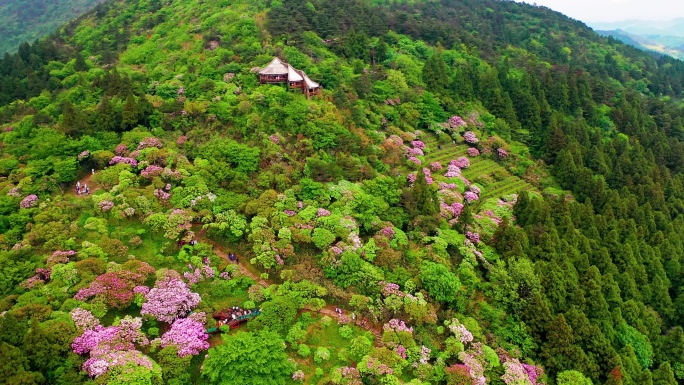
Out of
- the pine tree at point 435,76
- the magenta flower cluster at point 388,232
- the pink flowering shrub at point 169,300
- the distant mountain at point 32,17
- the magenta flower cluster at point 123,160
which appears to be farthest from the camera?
the distant mountain at point 32,17

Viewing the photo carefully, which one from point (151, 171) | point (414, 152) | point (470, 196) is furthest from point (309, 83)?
point (470, 196)

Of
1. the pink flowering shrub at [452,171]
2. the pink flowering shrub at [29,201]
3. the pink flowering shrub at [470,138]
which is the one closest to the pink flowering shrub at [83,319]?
the pink flowering shrub at [29,201]

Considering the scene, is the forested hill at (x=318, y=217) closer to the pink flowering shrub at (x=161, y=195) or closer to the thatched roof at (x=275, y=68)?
the pink flowering shrub at (x=161, y=195)

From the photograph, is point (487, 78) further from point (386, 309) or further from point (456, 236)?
point (386, 309)

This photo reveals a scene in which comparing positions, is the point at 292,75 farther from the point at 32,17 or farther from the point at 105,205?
the point at 32,17

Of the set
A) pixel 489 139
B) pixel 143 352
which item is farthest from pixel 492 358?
pixel 489 139

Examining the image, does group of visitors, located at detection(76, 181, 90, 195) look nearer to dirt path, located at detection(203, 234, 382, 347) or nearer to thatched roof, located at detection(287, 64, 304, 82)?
dirt path, located at detection(203, 234, 382, 347)
